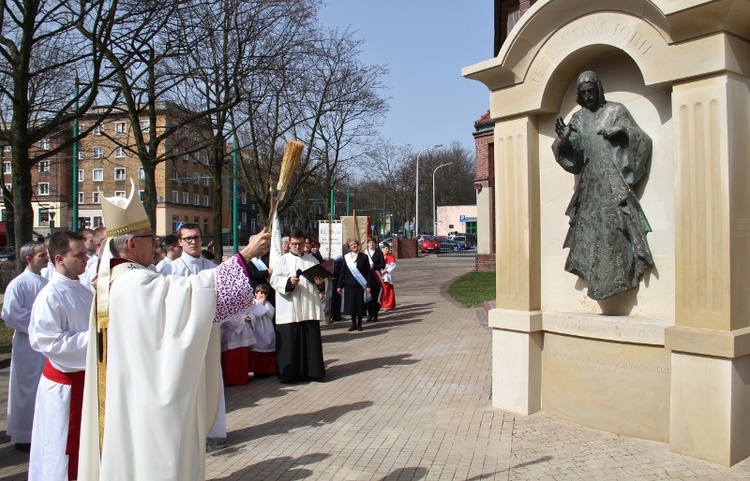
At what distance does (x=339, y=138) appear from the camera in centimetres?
2994

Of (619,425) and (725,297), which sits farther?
(619,425)

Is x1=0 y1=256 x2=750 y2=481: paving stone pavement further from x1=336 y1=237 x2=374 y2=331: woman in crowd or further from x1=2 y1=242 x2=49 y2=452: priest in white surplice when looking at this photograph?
x1=336 y1=237 x2=374 y2=331: woman in crowd

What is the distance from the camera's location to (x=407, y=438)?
5.68 metres

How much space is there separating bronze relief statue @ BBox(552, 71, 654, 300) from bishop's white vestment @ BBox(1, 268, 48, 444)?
5074 mm

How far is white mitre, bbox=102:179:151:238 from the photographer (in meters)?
3.60

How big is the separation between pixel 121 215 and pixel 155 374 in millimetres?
943

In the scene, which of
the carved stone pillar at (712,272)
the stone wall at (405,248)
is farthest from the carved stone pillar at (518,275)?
the stone wall at (405,248)

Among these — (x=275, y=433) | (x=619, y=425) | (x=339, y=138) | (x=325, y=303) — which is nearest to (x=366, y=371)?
(x=275, y=433)

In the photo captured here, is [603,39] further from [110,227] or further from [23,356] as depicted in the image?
[23,356]

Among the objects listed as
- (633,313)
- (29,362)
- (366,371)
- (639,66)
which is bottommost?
(366,371)

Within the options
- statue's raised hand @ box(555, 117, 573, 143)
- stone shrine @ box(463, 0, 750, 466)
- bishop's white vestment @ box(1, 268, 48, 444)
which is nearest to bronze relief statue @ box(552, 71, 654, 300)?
statue's raised hand @ box(555, 117, 573, 143)

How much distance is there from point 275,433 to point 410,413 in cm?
137

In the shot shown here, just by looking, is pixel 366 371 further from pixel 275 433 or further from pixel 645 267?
pixel 645 267

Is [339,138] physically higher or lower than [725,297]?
higher
